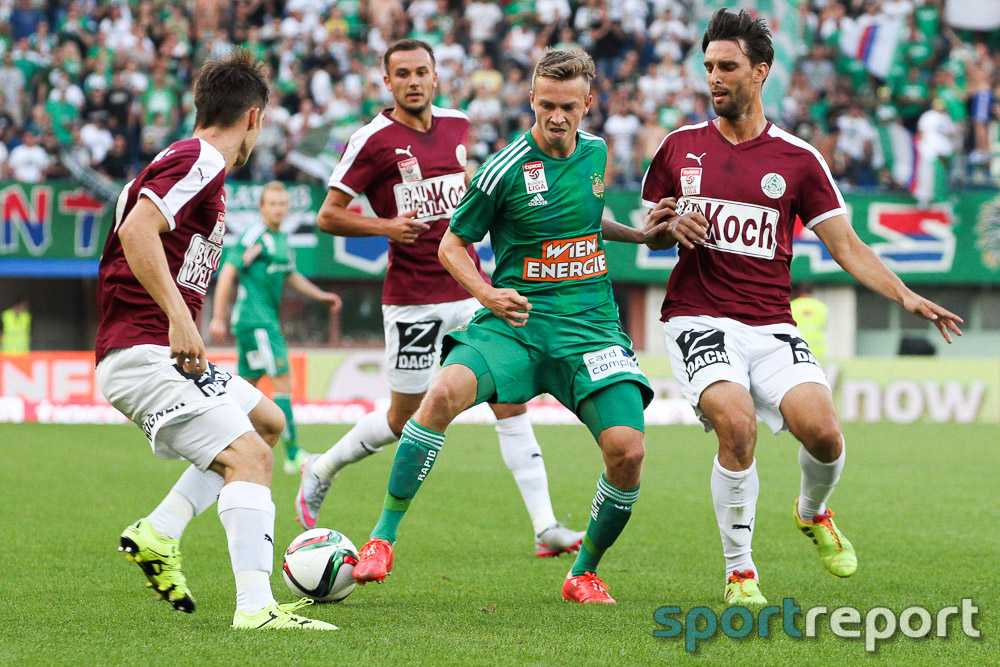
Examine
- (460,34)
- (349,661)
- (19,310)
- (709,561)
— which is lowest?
(19,310)

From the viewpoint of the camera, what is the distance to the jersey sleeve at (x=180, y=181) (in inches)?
177

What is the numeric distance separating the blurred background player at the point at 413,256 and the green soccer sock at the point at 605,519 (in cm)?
129

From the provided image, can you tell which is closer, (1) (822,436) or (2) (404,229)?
(1) (822,436)

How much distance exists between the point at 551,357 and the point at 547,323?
16 centimetres

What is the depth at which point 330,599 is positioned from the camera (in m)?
5.25

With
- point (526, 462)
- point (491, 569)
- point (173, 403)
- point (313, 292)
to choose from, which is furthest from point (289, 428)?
point (173, 403)

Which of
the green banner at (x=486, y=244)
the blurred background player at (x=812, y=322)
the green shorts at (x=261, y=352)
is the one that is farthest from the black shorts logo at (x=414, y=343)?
the green banner at (x=486, y=244)

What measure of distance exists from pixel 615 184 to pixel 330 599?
50.7ft

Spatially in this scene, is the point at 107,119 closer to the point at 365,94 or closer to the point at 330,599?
the point at 365,94

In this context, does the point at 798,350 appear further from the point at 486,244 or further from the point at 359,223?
the point at 486,244

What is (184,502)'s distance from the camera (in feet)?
16.9

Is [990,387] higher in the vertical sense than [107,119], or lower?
lower

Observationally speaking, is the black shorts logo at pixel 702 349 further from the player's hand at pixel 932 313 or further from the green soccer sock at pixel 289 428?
the green soccer sock at pixel 289 428

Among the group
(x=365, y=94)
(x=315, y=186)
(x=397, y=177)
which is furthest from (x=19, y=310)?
(x=397, y=177)
